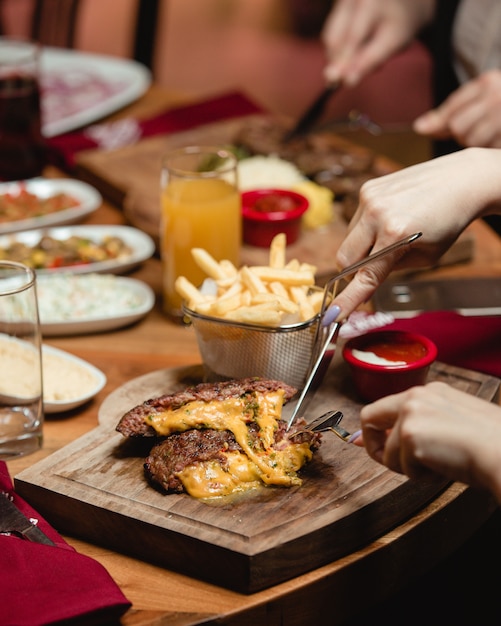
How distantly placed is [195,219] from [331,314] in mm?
708

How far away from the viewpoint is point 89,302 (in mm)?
2531

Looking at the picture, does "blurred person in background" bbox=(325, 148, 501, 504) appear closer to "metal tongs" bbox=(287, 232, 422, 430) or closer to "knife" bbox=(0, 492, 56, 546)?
"metal tongs" bbox=(287, 232, 422, 430)

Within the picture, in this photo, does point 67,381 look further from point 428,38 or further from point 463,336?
point 428,38

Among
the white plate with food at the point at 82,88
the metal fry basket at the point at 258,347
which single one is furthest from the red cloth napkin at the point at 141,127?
the metal fry basket at the point at 258,347

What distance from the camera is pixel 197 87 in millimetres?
6738

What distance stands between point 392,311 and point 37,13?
4.15 m

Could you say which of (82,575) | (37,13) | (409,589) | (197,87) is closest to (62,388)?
(82,575)

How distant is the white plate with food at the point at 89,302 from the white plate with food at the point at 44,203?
497 millimetres

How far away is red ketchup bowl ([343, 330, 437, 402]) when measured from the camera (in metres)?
1.99

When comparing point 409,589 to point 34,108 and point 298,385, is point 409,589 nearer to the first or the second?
point 298,385

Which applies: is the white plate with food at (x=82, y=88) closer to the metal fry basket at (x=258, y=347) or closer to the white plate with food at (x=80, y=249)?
the white plate with food at (x=80, y=249)

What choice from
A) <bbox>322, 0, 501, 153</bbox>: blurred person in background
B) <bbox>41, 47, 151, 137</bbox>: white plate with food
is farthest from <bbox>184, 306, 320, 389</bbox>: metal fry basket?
<bbox>41, 47, 151, 137</bbox>: white plate with food

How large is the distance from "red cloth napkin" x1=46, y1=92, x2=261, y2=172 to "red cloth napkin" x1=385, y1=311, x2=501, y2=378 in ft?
6.00

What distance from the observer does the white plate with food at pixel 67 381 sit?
2084 mm
